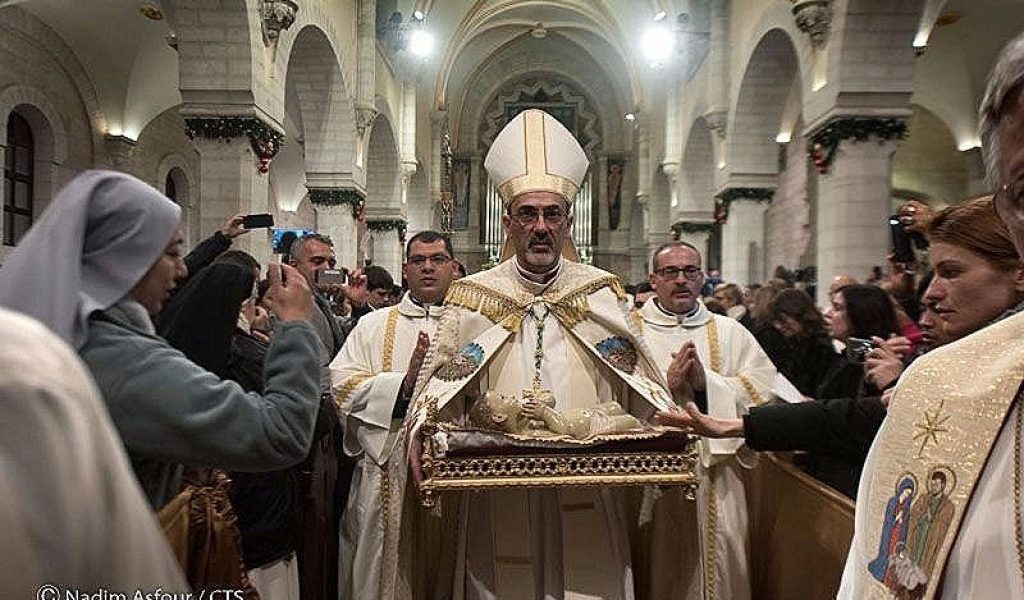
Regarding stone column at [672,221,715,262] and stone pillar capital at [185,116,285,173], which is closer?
stone pillar capital at [185,116,285,173]

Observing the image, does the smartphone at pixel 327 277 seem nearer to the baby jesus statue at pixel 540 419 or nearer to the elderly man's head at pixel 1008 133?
the baby jesus statue at pixel 540 419

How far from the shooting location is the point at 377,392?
3383 mm

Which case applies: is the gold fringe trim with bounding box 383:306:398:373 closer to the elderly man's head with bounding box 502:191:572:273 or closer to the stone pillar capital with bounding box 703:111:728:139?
the elderly man's head with bounding box 502:191:572:273

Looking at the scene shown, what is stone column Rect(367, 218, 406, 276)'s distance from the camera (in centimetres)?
1723

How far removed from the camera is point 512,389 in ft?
9.15

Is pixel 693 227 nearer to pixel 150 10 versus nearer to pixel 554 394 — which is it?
pixel 150 10

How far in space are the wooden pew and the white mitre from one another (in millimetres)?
1448

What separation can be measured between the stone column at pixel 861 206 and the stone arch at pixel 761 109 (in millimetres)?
3965

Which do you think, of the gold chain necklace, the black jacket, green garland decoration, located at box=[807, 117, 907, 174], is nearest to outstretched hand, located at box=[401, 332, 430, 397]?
the black jacket

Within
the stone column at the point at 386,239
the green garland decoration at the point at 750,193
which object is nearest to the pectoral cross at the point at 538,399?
the green garland decoration at the point at 750,193

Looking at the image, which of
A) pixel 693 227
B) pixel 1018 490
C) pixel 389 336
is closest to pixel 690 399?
pixel 389 336

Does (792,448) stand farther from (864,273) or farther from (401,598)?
(864,273)

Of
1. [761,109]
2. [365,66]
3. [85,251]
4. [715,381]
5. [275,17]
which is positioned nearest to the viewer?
[85,251]

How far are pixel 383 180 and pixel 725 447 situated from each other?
14690 mm
